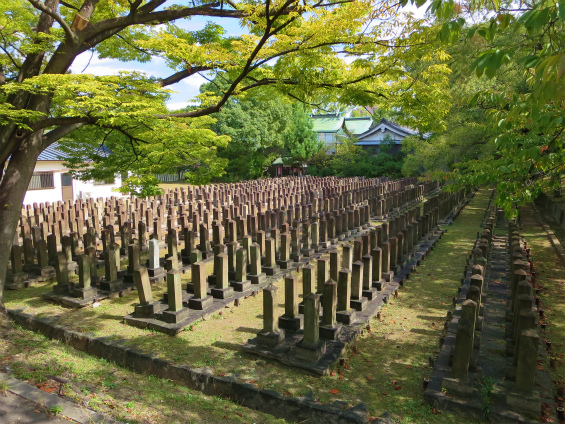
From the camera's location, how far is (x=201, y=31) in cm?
706

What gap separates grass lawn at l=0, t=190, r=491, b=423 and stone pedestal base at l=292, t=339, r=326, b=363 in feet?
0.62

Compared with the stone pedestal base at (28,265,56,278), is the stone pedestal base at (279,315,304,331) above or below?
below

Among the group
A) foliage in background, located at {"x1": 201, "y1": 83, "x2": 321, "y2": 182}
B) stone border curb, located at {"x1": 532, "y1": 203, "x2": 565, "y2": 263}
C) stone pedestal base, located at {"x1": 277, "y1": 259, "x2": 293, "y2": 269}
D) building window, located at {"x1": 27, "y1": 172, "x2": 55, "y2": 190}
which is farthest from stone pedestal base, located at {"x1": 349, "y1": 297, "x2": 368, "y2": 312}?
foliage in background, located at {"x1": 201, "y1": 83, "x2": 321, "y2": 182}

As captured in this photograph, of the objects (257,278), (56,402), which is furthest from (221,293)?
(56,402)

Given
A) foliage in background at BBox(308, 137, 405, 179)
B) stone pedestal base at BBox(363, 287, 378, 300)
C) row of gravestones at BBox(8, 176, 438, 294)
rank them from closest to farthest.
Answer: stone pedestal base at BBox(363, 287, 378, 300)
row of gravestones at BBox(8, 176, 438, 294)
foliage in background at BBox(308, 137, 405, 179)

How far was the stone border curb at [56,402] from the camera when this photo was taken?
2861mm

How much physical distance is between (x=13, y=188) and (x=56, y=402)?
3.56 metres

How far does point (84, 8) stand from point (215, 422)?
5644 mm

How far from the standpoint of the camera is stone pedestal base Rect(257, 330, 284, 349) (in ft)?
14.7

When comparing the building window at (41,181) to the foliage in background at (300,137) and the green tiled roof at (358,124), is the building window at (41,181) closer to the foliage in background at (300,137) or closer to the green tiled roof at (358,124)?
the foliage in background at (300,137)

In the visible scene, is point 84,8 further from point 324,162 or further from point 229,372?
point 324,162

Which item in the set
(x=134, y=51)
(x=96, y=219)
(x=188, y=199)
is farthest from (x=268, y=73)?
(x=188, y=199)

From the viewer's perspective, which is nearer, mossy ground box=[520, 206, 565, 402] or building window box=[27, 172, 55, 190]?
mossy ground box=[520, 206, 565, 402]

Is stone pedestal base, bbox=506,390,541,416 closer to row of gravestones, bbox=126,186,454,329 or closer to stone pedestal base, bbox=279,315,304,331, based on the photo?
row of gravestones, bbox=126,186,454,329
